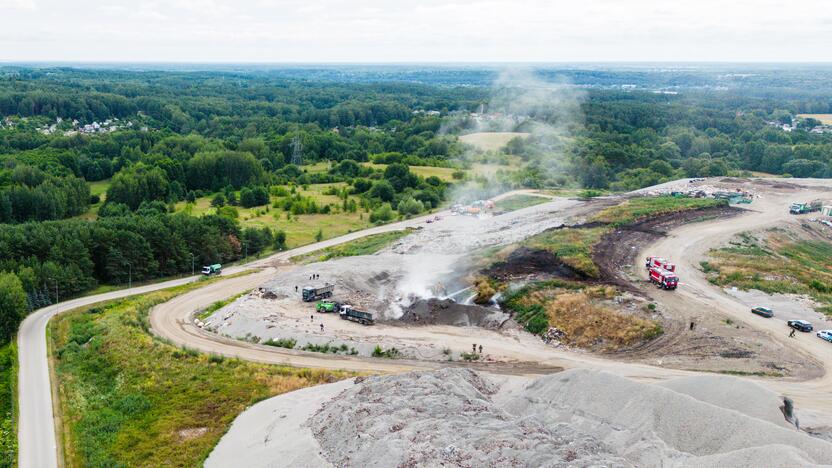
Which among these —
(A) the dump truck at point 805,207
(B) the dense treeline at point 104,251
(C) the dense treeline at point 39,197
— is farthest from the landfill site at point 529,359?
(C) the dense treeline at point 39,197

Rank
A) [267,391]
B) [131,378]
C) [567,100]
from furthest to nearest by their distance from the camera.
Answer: [567,100]
[131,378]
[267,391]

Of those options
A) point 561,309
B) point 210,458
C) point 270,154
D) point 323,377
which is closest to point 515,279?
point 561,309

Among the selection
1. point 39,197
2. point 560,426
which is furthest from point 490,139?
point 560,426

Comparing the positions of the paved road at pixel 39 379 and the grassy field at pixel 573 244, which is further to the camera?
the grassy field at pixel 573 244

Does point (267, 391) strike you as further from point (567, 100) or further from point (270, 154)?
point (567, 100)

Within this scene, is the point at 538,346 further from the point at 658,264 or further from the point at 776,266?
the point at 776,266

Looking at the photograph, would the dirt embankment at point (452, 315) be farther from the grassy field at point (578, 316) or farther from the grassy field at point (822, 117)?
the grassy field at point (822, 117)
